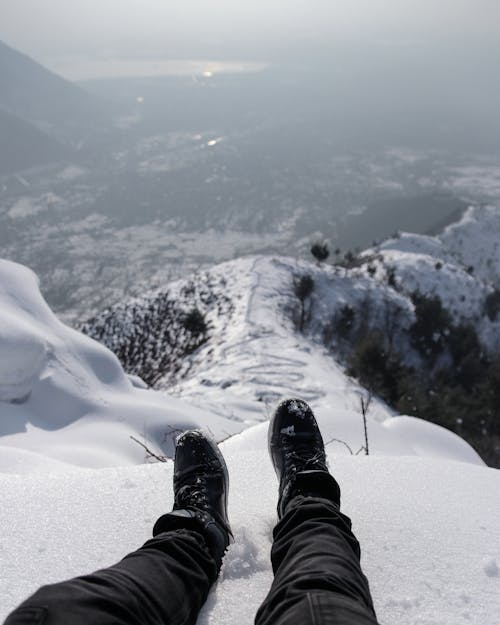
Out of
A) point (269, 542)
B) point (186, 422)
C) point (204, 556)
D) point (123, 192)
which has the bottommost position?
point (123, 192)

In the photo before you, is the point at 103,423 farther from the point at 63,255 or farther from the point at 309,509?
the point at 63,255

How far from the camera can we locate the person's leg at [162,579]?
1.19 m

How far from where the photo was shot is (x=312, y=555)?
1.57 m

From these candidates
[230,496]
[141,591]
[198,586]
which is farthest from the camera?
[230,496]

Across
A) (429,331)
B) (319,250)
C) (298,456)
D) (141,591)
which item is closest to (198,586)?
(141,591)

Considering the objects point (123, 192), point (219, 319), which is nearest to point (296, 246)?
point (123, 192)

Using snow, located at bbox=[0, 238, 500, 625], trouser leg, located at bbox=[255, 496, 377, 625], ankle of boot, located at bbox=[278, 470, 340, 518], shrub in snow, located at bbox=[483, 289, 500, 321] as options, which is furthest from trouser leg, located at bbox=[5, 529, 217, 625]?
shrub in snow, located at bbox=[483, 289, 500, 321]

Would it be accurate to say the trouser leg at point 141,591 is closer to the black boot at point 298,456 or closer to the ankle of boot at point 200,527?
the ankle of boot at point 200,527

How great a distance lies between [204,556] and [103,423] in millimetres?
3822

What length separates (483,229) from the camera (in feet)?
A: 326

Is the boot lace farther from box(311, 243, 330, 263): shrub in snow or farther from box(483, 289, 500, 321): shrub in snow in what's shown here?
box(483, 289, 500, 321): shrub in snow

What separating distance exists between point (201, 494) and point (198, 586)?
628 millimetres

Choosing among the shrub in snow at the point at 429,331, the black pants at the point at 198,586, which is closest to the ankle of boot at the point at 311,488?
the black pants at the point at 198,586

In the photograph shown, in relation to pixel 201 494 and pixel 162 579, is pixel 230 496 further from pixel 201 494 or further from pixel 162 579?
pixel 162 579
